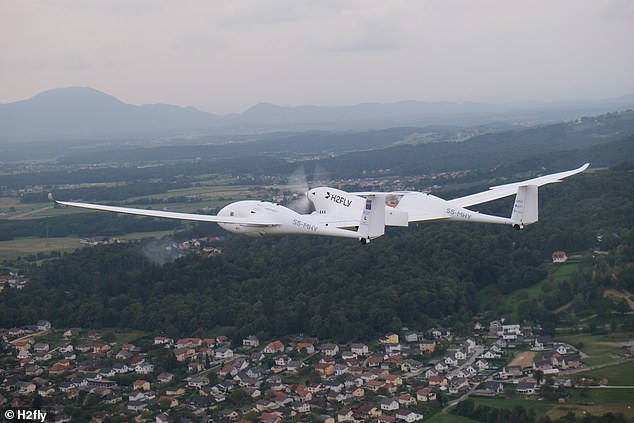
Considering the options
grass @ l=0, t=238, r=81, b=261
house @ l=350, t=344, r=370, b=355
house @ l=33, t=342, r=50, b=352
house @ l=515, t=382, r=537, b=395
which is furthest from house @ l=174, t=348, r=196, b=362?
grass @ l=0, t=238, r=81, b=261

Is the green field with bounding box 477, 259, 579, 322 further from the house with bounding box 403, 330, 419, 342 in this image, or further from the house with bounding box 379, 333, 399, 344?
the house with bounding box 379, 333, 399, 344

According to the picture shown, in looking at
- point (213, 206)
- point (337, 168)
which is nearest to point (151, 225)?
point (213, 206)

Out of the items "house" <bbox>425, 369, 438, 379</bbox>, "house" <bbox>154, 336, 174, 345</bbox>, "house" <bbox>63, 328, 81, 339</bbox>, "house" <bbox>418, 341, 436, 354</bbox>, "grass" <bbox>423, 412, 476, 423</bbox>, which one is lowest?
"grass" <bbox>423, 412, 476, 423</bbox>

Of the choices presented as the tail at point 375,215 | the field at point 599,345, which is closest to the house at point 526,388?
the field at point 599,345

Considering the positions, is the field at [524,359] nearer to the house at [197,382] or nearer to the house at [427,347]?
the house at [427,347]

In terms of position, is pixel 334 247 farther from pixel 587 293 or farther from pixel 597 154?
pixel 597 154

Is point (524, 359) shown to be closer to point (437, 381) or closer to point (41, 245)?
point (437, 381)

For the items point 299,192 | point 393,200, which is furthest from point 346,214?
point 299,192
